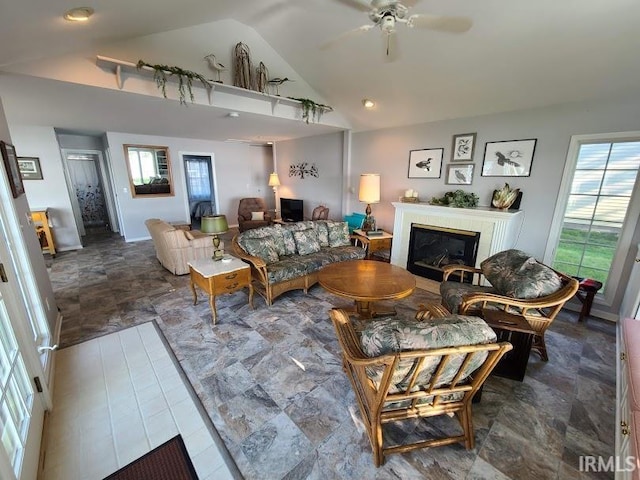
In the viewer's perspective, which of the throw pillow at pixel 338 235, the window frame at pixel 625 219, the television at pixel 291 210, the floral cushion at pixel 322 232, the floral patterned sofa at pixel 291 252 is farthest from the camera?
the television at pixel 291 210

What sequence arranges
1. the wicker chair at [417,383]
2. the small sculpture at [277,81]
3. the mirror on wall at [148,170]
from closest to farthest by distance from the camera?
the wicker chair at [417,383]
the small sculpture at [277,81]
the mirror on wall at [148,170]

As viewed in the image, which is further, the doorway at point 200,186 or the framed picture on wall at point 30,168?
the doorway at point 200,186

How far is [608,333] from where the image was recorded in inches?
109

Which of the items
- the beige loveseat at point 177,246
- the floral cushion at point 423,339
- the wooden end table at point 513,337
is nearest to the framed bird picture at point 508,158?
the wooden end table at point 513,337

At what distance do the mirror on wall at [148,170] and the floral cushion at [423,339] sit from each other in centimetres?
680

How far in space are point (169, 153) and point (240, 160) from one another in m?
1.83

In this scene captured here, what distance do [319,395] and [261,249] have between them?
1985mm

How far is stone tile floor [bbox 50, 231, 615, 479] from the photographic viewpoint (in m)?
1.52

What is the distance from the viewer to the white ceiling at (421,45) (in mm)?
2037

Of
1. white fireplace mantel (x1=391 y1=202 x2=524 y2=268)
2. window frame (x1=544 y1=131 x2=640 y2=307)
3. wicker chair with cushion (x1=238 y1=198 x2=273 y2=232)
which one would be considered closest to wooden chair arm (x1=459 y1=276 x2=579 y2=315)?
white fireplace mantel (x1=391 y1=202 x2=524 y2=268)

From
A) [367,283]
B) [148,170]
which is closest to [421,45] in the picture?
[367,283]

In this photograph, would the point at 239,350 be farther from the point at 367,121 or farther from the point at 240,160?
the point at 240,160

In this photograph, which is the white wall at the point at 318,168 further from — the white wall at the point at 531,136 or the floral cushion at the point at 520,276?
the floral cushion at the point at 520,276

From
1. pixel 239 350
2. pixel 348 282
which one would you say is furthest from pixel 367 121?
pixel 239 350
